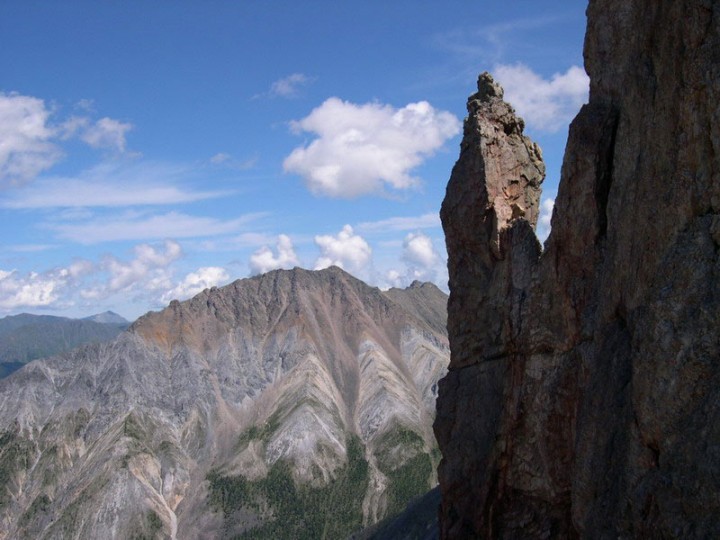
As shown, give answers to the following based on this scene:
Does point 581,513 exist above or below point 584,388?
below

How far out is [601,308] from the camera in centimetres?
2781

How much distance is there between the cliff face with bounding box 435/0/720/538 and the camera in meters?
20.8

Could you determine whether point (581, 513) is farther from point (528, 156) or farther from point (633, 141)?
point (528, 156)

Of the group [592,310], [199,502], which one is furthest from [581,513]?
[199,502]


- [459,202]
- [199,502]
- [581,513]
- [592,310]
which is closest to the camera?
[581,513]

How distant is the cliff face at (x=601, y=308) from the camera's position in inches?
818

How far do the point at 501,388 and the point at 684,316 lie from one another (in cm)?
1898

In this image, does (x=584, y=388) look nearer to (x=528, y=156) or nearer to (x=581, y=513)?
(x=581, y=513)

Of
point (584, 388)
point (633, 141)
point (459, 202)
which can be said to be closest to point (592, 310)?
point (584, 388)

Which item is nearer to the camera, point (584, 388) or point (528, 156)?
point (584, 388)

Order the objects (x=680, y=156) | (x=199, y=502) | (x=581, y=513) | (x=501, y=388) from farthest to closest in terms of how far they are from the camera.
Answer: (x=199, y=502), (x=501, y=388), (x=581, y=513), (x=680, y=156)

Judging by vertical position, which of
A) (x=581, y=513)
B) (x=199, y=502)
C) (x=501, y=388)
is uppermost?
(x=501, y=388)

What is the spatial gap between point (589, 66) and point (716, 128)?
536 inches

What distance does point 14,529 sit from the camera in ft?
601
